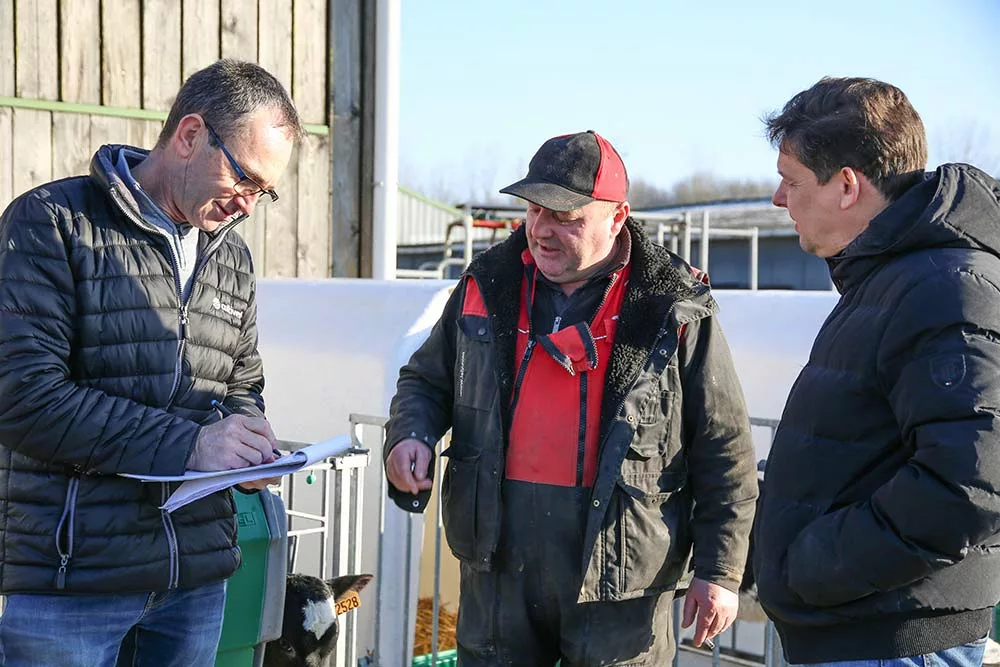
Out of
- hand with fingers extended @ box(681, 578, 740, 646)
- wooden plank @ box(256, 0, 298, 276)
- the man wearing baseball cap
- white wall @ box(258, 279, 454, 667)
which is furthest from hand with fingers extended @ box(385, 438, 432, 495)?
wooden plank @ box(256, 0, 298, 276)

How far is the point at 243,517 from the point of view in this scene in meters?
3.13

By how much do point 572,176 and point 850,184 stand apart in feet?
2.97

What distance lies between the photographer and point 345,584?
365 centimetres

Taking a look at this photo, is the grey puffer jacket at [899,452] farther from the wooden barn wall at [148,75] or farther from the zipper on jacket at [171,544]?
the wooden barn wall at [148,75]

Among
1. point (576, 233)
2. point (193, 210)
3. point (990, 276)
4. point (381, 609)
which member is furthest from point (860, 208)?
point (381, 609)

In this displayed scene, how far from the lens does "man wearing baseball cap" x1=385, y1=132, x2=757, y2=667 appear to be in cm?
274

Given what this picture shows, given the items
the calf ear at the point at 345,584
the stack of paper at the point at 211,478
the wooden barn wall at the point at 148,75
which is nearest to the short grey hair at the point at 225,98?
the stack of paper at the point at 211,478

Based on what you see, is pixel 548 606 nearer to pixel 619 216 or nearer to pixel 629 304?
pixel 629 304

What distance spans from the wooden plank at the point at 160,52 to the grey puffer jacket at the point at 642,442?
381 cm

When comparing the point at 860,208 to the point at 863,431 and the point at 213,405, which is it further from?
the point at 213,405

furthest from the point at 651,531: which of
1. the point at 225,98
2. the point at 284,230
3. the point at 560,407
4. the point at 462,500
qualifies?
the point at 284,230

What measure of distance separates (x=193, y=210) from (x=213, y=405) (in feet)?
1.56

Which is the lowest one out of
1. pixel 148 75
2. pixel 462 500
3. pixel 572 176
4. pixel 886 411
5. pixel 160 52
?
pixel 462 500

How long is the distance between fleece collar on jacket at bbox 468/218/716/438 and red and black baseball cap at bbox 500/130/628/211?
18cm
